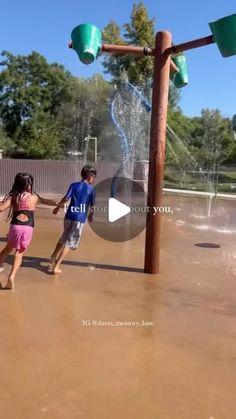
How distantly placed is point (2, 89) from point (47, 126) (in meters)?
7.65

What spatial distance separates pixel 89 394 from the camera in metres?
3.08

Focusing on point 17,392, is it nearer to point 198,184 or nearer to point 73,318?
point 73,318

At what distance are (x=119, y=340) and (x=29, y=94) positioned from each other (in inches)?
1877

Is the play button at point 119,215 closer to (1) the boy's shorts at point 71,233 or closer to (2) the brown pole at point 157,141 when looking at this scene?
(2) the brown pole at point 157,141

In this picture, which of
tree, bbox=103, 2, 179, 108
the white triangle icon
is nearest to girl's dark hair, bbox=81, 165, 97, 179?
the white triangle icon

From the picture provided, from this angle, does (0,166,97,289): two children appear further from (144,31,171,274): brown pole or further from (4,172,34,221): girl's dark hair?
(144,31,171,274): brown pole

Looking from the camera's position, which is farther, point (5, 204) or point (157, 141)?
point (157, 141)

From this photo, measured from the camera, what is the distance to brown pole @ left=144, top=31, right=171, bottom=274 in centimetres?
596

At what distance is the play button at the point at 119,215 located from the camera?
9.66 meters

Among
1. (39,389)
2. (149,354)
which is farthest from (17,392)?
(149,354)

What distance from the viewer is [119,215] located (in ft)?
37.3

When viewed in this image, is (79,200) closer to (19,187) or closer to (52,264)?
(19,187)

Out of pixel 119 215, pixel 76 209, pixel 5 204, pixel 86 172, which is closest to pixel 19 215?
pixel 5 204

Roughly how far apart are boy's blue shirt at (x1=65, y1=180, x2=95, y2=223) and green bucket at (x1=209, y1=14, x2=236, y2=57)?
2399mm
